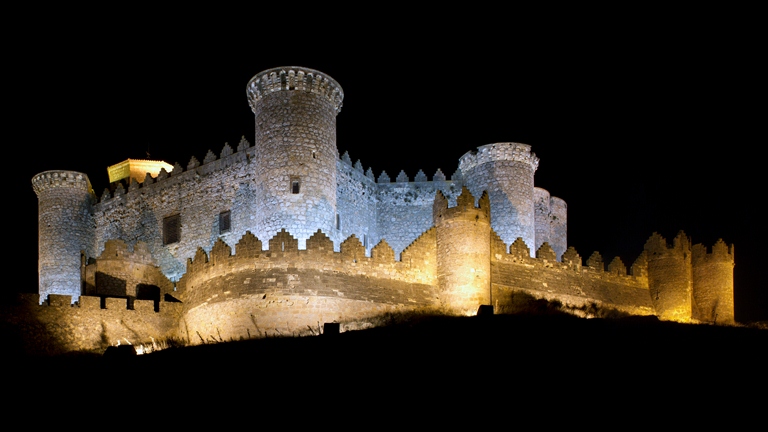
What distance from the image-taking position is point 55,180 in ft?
129

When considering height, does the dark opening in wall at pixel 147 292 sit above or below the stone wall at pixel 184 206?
below

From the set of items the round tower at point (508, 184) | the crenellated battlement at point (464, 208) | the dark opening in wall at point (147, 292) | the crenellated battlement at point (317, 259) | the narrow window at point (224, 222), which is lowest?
the dark opening in wall at point (147, 292)

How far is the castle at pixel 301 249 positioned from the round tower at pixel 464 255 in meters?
0.05

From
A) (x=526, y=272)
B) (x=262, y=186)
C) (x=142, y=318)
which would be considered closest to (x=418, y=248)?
(x=526, y=272)

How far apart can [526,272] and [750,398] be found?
16.5 meters

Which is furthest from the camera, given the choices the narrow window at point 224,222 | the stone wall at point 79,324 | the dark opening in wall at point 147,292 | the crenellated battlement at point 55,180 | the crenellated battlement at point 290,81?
the crenellated battlement at point 55,180

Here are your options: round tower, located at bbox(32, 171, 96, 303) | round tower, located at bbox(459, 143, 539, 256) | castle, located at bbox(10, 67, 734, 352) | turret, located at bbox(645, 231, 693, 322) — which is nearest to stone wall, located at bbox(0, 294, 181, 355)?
castle, located at bbox(10, 67, 734, 352)

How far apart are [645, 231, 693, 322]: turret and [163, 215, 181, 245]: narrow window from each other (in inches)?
749

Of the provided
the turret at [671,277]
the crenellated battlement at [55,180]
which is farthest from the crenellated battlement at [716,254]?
the crenellated battlement at [55,180]

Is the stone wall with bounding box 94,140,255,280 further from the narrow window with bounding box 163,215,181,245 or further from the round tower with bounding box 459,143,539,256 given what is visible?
the round tower with bounding box 459,143,539,256

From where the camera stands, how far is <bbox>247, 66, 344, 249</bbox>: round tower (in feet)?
103

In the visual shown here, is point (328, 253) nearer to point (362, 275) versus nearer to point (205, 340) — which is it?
point (362, 275)

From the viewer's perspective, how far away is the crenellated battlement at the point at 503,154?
37.9 meters

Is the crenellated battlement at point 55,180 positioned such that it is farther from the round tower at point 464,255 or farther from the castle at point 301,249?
the round tower at point 464,255
